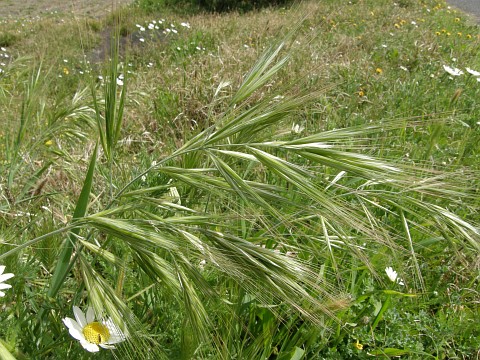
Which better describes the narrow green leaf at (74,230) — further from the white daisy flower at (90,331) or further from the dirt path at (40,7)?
the dirt path at (40,7)

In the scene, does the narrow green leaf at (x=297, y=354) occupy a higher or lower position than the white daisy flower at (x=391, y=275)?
higher

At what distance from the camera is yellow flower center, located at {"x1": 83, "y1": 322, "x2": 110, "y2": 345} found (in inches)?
45.2

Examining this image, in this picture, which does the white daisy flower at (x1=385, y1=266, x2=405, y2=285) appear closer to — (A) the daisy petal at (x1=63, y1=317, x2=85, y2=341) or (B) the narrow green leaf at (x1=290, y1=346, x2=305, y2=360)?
(B) the narrow green leaf at (x1=290, y1=346, x2=305, y2=360)

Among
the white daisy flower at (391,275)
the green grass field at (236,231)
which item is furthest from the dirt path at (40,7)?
the white daisy flower at (391,275)

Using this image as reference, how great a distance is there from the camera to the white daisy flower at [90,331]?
1.13 metres

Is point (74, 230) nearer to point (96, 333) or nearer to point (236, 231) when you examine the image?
point (96, 333)

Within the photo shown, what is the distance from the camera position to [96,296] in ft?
3.35

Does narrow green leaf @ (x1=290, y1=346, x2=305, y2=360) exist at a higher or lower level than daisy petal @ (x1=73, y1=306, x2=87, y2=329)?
lower

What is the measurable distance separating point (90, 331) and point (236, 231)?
2.31 ft

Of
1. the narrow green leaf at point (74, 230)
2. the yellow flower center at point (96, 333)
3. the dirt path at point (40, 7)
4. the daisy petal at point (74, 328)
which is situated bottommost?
the dirt path at point (40, 7)

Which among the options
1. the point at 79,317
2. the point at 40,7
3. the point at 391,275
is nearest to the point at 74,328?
the point at 79,317

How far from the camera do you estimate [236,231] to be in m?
1.77

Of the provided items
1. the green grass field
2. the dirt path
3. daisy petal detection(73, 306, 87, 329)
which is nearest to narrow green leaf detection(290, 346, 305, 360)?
the green grass field

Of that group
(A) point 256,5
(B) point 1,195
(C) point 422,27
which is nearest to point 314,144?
(B) point 1,195
